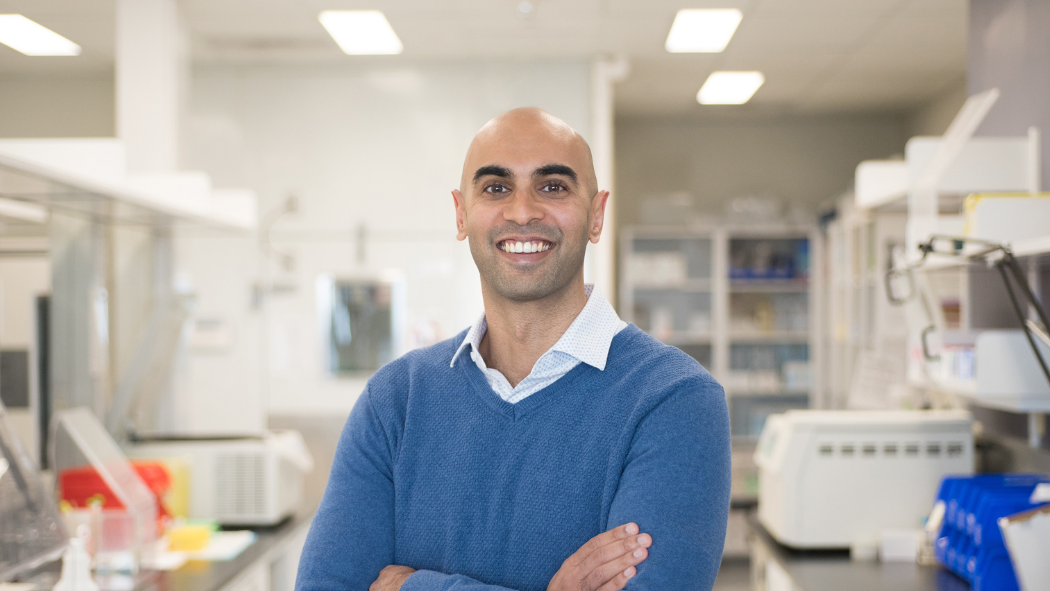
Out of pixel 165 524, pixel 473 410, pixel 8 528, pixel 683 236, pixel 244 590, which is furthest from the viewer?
pixel 683 236

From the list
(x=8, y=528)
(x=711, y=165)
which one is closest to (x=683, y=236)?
(x=711, y=165)

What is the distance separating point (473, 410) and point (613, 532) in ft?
0.92

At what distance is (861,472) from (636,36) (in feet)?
7.76

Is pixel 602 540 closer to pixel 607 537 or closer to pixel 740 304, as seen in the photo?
pixel 607 537

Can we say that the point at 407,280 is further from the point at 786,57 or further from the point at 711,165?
the point at 711,165

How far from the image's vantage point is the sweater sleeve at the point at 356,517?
1212mm

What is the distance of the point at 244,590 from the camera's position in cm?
246

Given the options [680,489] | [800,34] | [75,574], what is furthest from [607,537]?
[800,34]

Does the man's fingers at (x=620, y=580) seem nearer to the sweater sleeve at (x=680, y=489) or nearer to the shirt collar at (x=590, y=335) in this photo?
the sweater sleeve at (x=680, y=489)

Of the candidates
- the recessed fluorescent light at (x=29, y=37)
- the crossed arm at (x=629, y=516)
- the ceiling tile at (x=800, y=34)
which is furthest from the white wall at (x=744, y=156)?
the crossed arm at (x=629, y=516)

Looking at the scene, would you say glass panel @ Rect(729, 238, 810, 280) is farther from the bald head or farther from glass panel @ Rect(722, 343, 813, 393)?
the bald head

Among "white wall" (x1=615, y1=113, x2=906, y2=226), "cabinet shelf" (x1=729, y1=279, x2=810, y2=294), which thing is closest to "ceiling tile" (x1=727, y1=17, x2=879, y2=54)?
"white wall" (x1=615, y1=113, x2=906, y2=226)

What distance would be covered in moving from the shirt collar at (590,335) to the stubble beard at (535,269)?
7 cm

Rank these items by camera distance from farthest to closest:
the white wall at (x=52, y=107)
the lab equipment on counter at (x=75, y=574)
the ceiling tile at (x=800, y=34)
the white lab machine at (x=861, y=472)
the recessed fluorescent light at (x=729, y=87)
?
1. the recessed fluorescent light at (x=729, y=87)
2. the ceiling tile at (x=800, y=34)
3. the white lab machine at (x=861, y=472)
4. the white wall at (x=52, y=107)
5. the lab equipment on counter at (x=75, y=574)
